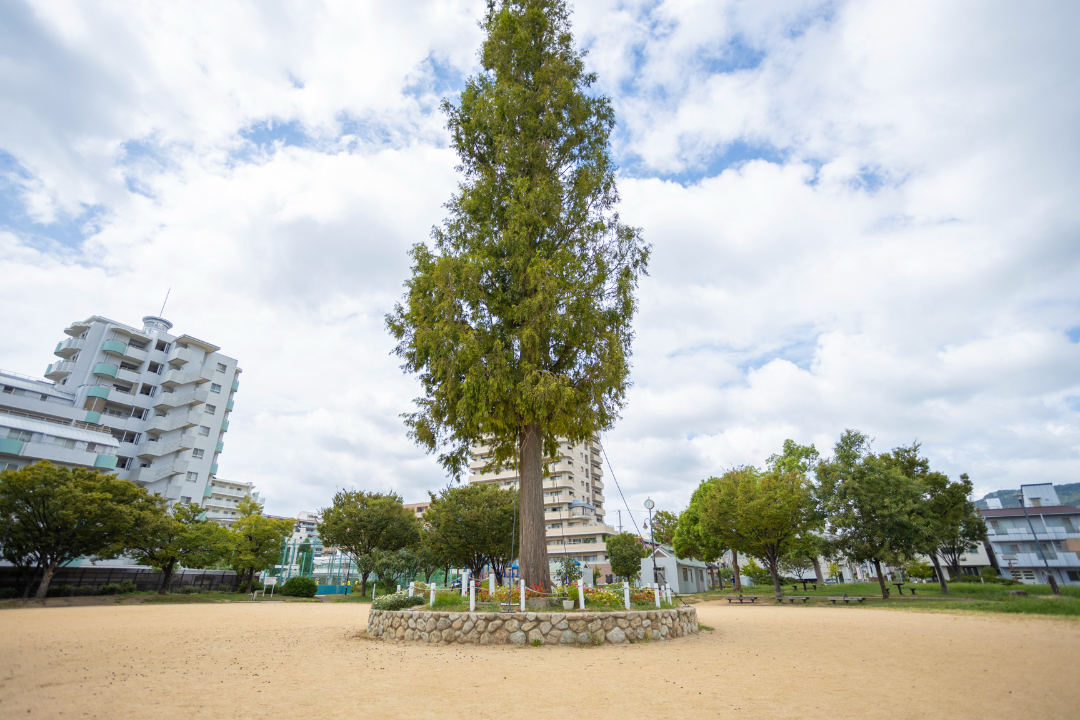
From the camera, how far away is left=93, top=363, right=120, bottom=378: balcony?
1923 inches

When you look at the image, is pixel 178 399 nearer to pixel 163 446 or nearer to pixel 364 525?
pixel 163 446

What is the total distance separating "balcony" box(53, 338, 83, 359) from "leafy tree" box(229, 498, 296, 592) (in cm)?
2765

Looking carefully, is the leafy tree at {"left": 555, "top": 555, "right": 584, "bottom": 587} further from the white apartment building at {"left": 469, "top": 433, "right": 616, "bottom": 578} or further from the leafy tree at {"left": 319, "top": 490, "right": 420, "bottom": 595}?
the white apartment building at {"left": 469, "top": 433, "right": 616, "bottom": 578}

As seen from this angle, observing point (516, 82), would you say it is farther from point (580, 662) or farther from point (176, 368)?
point (176, 368)

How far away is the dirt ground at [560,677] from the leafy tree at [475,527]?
2468cm

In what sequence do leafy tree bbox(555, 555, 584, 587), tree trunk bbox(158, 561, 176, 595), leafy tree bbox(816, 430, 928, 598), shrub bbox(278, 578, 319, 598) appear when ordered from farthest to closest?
1. shrub bbox(278, 578, 319, 598)
2. tree trunk bbox(158, 561, 176, 595)
3. leafy tree bbox(816, 430, 928, 598)
4. leafy tree bbox(555, 555, 584, 587)

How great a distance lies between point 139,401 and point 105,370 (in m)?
4.20

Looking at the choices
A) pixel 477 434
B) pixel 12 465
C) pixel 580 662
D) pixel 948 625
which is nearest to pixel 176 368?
pixel 12 465

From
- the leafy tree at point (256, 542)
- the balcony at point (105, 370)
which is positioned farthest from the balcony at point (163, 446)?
the leafy tree at point (256, 542)

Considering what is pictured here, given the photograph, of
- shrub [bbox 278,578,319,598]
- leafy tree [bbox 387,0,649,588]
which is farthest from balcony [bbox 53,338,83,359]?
leafy tree [bbox 387,0,649,588]

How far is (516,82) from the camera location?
47.7 feet

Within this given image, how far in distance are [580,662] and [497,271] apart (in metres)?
9.31

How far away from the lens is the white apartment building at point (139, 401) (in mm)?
42719

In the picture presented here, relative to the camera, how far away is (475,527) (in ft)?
116
